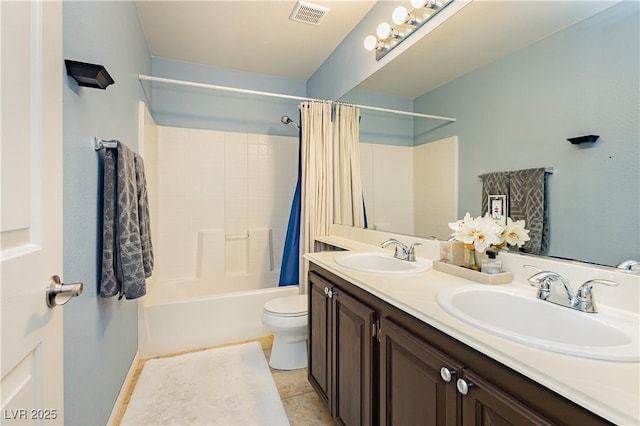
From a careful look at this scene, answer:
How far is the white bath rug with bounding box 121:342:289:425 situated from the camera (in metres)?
1.53

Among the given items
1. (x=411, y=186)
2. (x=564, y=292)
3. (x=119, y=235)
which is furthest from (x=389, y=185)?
(x=119, y=235)

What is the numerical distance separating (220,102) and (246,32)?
2.80 ft

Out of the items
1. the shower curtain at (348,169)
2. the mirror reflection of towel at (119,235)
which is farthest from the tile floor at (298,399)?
the shower curtain at (348,169)

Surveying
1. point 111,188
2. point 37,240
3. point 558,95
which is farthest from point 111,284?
point 558,95

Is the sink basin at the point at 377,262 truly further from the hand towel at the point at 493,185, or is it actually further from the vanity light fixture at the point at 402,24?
the vanity light fixture at the point at 402,24

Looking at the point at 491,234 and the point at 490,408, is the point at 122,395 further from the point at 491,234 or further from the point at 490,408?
the point at 491,234

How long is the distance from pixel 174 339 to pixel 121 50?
1.96 metres

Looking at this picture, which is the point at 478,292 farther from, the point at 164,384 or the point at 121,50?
the point at 121,50

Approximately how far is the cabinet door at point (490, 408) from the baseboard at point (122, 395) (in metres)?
1.64

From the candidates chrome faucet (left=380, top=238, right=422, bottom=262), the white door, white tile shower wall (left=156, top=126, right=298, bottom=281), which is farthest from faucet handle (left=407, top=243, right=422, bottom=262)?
white tile shower wall (left=156, top=126, right=298, bottom=281)

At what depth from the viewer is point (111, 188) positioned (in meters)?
1.33

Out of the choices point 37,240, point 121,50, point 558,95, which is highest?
point 121,50

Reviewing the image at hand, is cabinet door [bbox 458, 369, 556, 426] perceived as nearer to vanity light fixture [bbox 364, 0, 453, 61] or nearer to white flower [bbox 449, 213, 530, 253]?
white flower [bbox 449, 213, 530, 253]

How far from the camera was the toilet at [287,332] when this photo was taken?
1.93 metres
